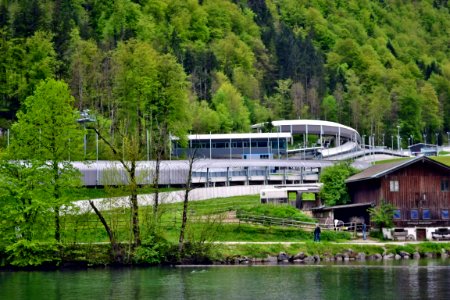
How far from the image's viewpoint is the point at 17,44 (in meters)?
126

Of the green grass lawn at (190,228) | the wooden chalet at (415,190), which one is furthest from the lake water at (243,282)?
the wooden chalet at (415,190)

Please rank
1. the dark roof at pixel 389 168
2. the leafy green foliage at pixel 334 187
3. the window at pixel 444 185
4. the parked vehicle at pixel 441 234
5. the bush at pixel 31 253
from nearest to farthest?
the bush at pixel 31 253, the parked vehicle at pixel 441 234, the dark roof at pixel 389 168, the window at pixel 444 185, the leafy green foliage at pixel 334 187

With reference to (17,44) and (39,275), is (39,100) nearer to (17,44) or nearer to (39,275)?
(39,275)

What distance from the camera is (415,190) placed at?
260 feet

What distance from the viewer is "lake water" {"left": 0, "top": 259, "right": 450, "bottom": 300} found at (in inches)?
1774

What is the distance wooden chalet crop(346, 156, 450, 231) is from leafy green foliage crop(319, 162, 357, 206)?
3941 mm

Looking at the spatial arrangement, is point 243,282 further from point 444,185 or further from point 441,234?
point 444,185

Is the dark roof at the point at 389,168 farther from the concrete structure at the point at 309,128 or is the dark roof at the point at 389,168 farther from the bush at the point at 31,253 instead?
the concrete structure at the point at 309,128

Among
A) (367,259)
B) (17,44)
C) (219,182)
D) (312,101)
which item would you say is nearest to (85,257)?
(367,259)

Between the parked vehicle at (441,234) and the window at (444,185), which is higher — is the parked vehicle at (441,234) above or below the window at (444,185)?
below

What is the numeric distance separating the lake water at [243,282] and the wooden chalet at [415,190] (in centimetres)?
1739

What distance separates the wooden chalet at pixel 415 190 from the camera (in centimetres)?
7844

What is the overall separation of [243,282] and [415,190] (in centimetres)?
3257

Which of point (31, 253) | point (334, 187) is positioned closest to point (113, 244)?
point (31, 253)
